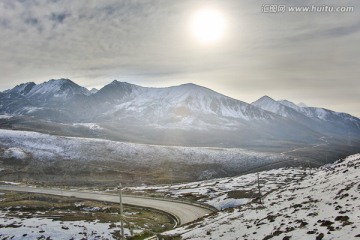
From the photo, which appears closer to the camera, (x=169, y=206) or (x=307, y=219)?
(x=307, y=219)

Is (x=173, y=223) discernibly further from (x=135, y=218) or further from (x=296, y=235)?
(x=296, y=235)

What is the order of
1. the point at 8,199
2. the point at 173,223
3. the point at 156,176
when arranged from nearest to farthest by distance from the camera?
the point at 173,223
the point at 8,199
the point at 156,176

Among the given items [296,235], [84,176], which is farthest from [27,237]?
[84,176]

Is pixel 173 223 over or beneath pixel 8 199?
beneath

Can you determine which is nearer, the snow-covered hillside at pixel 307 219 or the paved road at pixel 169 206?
the snow-covered hillside at pixel 307 219

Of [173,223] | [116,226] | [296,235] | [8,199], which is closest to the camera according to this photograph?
[296,235]

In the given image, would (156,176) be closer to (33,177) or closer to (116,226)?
(33,177)

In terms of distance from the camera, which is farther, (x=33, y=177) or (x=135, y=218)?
(x=33, y=177)

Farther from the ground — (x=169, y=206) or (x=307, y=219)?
(x=307, y=219)

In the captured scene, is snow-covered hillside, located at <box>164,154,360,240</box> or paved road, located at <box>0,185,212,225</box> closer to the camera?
snow-covered hillside, located at <box>164,154,360,240</box>
